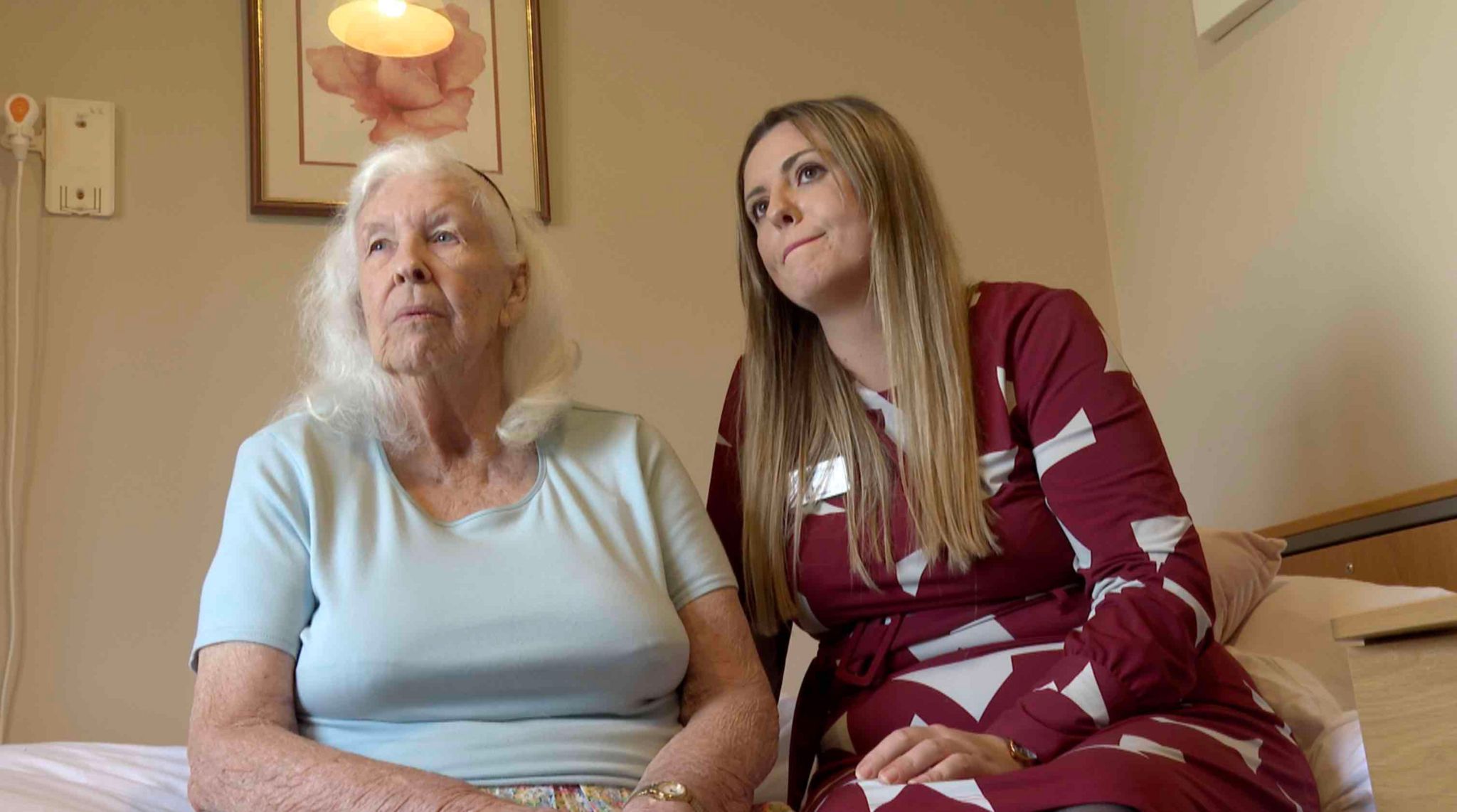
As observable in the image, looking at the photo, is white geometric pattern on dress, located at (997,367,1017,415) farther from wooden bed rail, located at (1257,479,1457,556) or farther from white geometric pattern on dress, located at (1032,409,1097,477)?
wooden bed rail, located at (1257,479,1457,556)

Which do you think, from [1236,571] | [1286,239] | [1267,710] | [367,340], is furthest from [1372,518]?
[367,340]

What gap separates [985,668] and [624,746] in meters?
0.37

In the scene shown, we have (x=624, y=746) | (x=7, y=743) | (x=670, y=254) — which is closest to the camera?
(x=624, y=746)

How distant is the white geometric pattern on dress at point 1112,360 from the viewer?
1407mm

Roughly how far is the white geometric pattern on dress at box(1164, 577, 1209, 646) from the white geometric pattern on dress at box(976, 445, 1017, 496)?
208 millimetres

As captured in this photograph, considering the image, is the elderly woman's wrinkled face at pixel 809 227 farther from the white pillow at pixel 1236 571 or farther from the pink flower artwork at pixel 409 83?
the pink flower artwork at pixel 409 83

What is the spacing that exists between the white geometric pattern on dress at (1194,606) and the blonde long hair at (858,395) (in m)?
0.19

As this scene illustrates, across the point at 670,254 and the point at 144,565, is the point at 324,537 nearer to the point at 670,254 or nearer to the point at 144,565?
the point at 144,565

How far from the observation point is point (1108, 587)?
4.38ft

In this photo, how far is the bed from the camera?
1.32 metres

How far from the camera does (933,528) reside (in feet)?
4.63

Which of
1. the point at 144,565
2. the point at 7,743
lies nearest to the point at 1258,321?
the point at 144,565

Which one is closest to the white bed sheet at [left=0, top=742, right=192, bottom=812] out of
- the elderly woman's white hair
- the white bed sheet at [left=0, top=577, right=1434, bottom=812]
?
the white bed sheet at [left=0, top=577, right=1434, bottom=812]

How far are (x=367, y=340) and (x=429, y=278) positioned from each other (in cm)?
14
